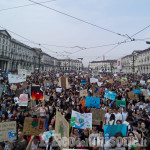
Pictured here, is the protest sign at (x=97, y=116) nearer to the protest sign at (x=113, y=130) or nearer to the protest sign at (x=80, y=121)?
the protest sign at (x=80, y=121)

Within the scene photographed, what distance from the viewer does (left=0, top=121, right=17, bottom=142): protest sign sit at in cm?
487

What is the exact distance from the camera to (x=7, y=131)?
16.4ft

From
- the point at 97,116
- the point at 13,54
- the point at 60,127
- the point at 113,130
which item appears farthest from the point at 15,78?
the point at 13,54

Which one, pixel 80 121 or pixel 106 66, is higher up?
pixel 106 66

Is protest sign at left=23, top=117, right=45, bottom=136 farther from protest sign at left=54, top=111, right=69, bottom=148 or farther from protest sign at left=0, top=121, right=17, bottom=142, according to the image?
protest sign at left=54, top=111, right=69, bottom=148

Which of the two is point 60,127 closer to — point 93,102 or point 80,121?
point 80,121

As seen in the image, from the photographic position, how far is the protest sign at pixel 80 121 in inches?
225

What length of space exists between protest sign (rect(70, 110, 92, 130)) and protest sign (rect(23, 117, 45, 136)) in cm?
121

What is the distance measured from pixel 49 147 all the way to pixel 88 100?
14.7ft

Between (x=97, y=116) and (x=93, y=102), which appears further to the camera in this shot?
(x=93, y=102)

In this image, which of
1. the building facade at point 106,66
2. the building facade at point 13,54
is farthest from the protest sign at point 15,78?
the building facade at point 106,66

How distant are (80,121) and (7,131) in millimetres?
2694

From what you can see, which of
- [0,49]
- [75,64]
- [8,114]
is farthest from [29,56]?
[8,114]

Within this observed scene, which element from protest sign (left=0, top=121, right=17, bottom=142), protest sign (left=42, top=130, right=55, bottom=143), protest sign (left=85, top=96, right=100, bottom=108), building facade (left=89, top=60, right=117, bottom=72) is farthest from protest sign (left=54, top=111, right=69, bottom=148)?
building facade (left=89, top=60, right=117, bottom=72)
